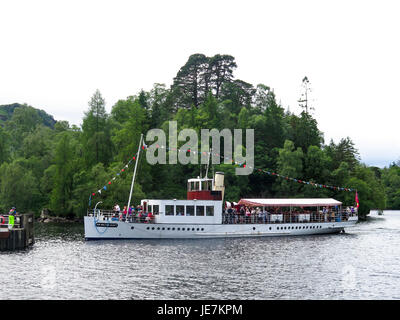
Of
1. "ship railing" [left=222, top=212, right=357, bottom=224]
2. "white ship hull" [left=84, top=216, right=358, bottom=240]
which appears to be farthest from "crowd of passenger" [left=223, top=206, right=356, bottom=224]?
"white ship hull" [left=84, top=216, right=358, bottom=240]

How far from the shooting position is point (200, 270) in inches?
1316

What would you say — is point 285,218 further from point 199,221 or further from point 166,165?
point 166,165

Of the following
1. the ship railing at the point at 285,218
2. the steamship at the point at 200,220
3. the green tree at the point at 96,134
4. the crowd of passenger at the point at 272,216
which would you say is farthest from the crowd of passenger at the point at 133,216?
the green tree at the point at 96,134

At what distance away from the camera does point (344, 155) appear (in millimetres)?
116188

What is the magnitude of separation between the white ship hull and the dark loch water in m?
1.70

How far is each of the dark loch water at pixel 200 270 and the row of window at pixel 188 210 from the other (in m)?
3.33

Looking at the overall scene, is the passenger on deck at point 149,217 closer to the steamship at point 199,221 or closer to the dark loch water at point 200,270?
the steamship at point 199,221

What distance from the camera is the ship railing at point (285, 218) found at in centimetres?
5512

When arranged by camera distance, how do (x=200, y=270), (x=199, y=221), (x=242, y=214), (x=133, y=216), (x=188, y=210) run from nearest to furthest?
(x=200, y=270), (x=133, y=216), (x=188, y=210), (x=199, y=221), (x=242, y=214)

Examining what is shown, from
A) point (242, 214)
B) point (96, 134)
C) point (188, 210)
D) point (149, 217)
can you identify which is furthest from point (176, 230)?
point (96, 134)

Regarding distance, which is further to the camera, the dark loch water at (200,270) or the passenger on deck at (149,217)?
the passenger on deck at (149,217)

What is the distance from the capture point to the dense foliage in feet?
276

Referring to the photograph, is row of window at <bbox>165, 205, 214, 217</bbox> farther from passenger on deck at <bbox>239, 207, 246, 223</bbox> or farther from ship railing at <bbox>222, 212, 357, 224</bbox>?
passenger on deck at <bbox>239, 207, 246, 223</bbox>
